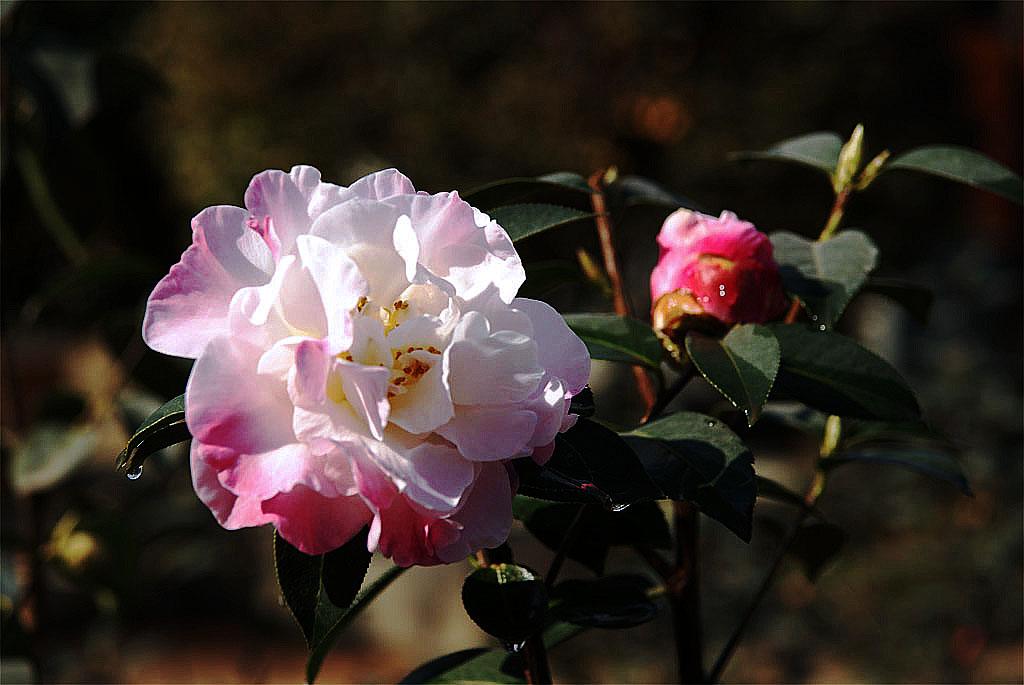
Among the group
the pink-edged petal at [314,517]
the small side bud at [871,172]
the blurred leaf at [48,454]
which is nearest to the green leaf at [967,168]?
the small side bud at [871,172]

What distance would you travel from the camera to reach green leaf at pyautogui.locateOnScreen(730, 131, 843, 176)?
72 centimetres

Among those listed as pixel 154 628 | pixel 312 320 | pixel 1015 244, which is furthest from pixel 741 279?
pixel 1015 244

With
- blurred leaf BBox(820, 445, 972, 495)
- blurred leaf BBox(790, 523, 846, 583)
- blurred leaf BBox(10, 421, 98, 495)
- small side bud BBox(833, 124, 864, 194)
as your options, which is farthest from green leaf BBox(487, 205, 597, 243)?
blurred leaf BBox(10, 421, 98, 495)

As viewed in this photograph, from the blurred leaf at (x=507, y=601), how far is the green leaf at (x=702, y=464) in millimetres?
83

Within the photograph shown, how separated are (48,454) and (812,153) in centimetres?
95

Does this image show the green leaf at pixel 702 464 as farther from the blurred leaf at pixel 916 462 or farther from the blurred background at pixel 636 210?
the blurred background at pixel 636 210

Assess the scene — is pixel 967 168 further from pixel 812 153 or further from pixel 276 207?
pixel 276 207

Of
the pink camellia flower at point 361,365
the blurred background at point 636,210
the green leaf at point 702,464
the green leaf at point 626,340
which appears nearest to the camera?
the pink camellia flower at point 361,365

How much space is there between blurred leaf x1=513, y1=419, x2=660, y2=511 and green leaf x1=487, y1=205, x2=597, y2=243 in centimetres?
14

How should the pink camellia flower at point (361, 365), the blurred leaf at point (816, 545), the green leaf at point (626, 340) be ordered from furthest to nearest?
the blurred leaf at point (816, 545) < the green leaf at point (626, 340) < the pink camellia flower at point (361, 365)

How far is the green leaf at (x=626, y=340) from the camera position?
1.93ft

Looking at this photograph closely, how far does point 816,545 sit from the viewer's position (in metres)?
0.89

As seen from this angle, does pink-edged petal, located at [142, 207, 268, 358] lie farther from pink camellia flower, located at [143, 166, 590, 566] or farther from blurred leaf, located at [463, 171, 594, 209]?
blurred leaf, located at [463, 171, 594, 209]

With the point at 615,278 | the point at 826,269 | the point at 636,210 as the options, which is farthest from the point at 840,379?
the point at 636,210
